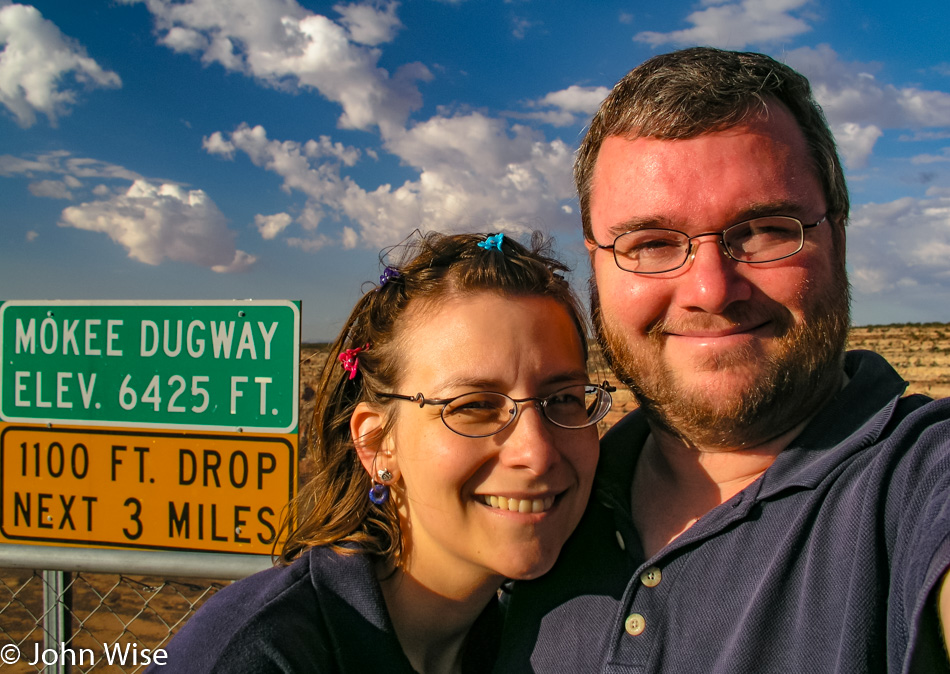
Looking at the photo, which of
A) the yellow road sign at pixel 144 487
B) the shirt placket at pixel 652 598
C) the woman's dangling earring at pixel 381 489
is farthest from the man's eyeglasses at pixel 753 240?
the yellow road sign at pixel 144 487

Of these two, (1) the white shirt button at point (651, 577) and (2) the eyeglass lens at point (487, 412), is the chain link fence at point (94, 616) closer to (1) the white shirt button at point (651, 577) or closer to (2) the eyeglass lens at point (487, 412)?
(2) the eyeglass lens at point (487, 412)

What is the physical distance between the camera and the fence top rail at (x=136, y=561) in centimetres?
186

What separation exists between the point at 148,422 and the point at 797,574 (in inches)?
92.3

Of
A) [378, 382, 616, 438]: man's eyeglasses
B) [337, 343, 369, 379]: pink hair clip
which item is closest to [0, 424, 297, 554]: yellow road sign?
[337, 343, 369, 379]: pink hair clip

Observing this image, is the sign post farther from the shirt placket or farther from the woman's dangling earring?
the shirt placket

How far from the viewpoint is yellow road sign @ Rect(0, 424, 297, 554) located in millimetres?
2287

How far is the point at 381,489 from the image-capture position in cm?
187

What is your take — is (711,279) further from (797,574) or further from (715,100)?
(797,574)

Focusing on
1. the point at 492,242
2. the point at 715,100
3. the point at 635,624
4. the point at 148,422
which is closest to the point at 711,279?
the point at 715,100

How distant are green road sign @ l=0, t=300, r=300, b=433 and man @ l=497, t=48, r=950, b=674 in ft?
4.03

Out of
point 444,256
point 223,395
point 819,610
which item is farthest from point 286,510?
point 819,610

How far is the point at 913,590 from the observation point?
104cm

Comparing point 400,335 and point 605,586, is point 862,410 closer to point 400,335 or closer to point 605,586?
point 605,586

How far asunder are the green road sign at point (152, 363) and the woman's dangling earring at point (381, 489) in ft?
1.86
